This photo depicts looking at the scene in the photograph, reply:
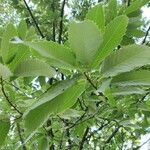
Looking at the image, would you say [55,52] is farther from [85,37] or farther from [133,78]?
[133,78]

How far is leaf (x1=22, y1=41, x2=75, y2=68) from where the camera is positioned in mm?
671

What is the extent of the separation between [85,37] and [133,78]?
6.3 inches

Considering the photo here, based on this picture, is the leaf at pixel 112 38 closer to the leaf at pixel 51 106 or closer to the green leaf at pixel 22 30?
the leaf at pixel 51 106

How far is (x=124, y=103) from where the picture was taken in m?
1.45

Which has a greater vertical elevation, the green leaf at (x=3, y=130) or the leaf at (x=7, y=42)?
the leaf at (x=7, y=42)

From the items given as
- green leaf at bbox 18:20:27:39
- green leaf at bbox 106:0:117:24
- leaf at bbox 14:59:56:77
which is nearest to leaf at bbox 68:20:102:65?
leaf at bbox 14:59:56:77

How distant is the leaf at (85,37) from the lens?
661 mm

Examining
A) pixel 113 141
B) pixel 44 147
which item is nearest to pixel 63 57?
pixel 44 147

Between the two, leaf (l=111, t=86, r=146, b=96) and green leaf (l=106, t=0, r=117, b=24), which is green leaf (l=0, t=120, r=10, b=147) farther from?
green leaf (l=106, t=0, r=117, b=24)

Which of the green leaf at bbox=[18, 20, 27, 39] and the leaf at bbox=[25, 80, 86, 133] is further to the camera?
the green leaf at bbox=[18, 20, 27, 39]

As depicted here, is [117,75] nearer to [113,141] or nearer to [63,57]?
[63,57]

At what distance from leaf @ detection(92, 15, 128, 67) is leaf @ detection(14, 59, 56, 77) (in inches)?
4.9

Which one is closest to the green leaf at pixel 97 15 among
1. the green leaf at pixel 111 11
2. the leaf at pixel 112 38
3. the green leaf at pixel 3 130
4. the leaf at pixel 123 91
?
the leaf at pixel 112 38

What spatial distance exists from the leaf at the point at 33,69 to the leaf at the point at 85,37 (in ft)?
0.38
